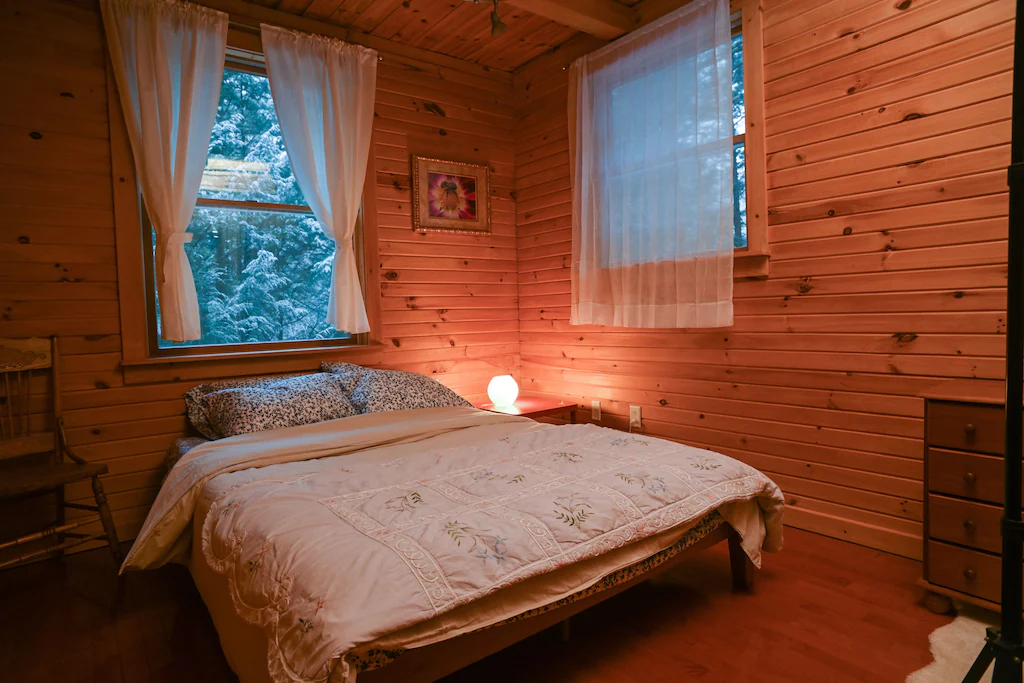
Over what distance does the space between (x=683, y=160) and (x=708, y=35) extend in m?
0.58

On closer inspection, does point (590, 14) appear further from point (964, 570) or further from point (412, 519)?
point (964, 570)

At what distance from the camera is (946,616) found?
6.15ft

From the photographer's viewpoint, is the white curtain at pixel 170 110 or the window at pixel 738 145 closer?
the white curtain at pixel 170 110

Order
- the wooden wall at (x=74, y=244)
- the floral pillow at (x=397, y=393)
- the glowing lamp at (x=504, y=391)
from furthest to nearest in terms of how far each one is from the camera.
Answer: the glowing lamp at (x=504, y=391) → the floral pillow at (x=397, y=393) → the wooden wall at (x=74, y=244)

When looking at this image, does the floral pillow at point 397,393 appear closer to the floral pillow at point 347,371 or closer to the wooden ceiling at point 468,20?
the floral pillow at point 347,371

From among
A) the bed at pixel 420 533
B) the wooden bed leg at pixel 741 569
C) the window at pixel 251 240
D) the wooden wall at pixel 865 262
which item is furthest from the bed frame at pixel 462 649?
the window at pixel 251 240

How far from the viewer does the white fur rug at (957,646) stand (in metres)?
1.57

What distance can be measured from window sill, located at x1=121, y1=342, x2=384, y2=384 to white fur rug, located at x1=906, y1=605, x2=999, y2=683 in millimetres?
2809

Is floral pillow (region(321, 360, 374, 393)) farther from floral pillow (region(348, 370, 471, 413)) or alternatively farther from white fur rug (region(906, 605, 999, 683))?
white fur rug (region(906, 605, 999, 683))

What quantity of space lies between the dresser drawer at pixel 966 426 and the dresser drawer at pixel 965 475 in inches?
1.2

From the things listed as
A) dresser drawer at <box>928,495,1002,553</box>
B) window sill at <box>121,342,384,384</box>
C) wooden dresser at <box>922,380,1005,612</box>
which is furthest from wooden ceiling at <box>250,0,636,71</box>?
dresser drawer at <box>928,495,1002,553</box>

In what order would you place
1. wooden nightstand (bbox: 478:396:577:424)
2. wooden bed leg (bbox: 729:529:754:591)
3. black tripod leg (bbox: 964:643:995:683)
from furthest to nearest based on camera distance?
wooden nightstand (bbox: 478:396:577:424), wooden bed leg (bbox: 729:529:754:591), black tripod leg (bbox: 964:643:995:683)

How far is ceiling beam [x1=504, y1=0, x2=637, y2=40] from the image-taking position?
115 inches

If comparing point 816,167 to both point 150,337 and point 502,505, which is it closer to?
point 502,505
